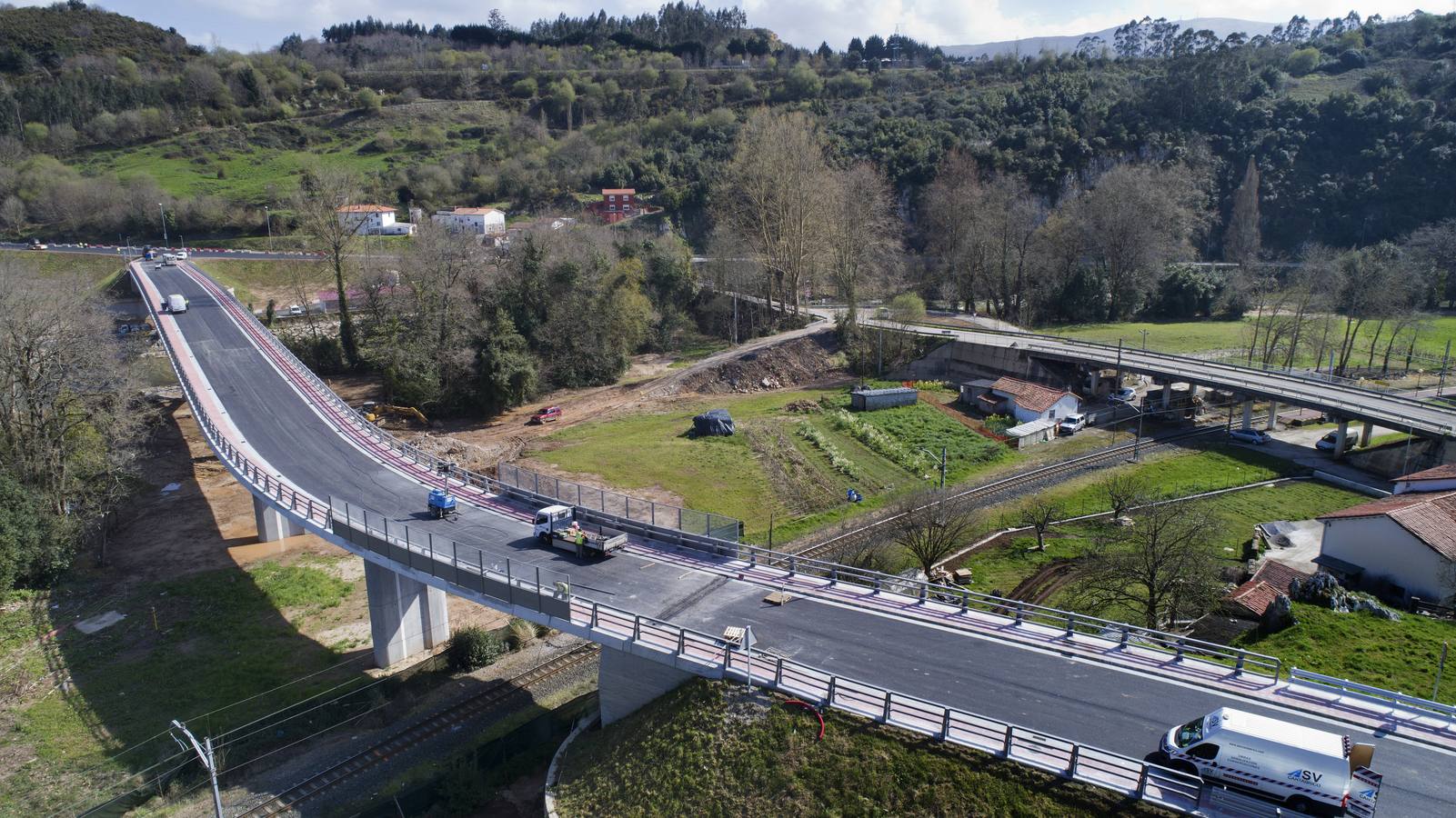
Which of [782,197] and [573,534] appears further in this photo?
[782,197]

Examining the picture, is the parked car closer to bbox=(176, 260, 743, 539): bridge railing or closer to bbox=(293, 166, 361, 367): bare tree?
bbox=(176, 260, 743, 539): bridge railing

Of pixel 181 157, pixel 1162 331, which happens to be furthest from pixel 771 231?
pixel 181 157

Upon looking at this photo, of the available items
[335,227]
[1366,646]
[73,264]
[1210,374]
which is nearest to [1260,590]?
[1366,646]

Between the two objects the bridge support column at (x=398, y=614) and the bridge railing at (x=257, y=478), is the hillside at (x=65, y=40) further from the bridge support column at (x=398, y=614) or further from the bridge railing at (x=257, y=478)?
the bridge support column at (x=398, y=614)

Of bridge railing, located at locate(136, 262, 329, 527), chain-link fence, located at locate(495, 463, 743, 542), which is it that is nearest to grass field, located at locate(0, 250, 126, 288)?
bridge railing, located at locate(136, 262, 329, 527)

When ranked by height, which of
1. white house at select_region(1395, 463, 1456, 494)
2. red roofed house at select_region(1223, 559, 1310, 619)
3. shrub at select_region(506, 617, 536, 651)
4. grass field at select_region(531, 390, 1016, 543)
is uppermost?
white house at select_region(1395, 463, 1456, 494)

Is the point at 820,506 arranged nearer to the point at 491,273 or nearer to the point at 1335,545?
the point at 1335,545

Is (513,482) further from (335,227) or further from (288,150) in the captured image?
(288,150)
